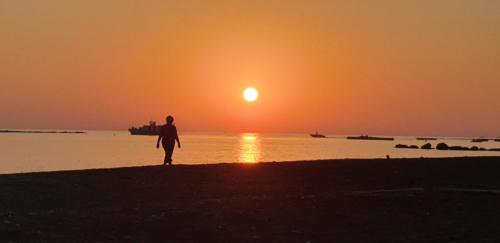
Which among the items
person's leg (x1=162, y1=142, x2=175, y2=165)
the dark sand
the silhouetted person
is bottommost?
the dark sand

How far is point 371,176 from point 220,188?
5.04m

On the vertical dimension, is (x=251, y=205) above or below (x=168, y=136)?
below

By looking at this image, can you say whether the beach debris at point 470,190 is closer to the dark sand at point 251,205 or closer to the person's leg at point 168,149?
the dark sand at point 251,205

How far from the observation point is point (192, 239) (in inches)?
444

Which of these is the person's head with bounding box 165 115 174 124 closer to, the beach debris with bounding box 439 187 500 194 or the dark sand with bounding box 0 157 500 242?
the dark sand with bounding box 0 157 500 242

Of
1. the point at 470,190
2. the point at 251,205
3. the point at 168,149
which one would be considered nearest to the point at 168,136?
the point at 168,149

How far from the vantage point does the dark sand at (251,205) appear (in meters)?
11.7

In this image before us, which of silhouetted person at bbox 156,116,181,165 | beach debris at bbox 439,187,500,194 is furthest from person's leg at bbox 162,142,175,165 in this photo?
beach debris at bbox 439,187,500,194

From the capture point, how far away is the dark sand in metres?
11.7

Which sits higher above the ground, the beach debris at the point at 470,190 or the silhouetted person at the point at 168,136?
the silhouetted person at the point at 168,136

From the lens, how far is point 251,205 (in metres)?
14.3

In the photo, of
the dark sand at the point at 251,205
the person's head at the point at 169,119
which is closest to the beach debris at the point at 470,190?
the dark sand at the point at 251,205

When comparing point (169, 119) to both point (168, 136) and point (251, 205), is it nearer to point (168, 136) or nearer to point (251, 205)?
point (168, 136)

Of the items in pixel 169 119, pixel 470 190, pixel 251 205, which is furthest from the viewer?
pixel 169 119
